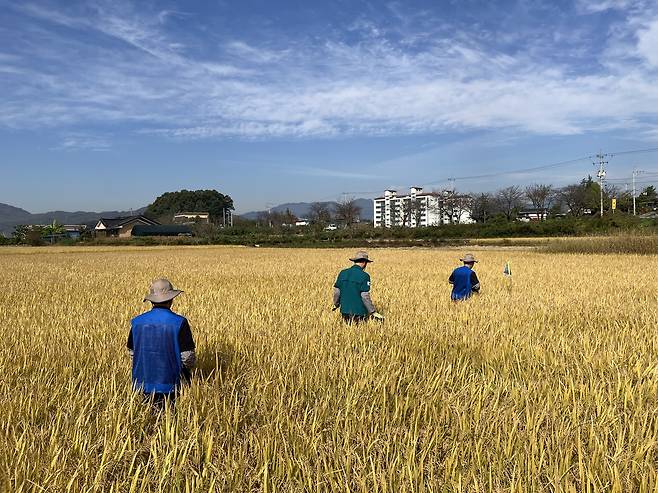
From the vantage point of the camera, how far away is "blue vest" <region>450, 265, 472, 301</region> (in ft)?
27.0

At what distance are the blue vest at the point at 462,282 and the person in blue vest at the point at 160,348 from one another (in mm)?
5814

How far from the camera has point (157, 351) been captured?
3.37 m

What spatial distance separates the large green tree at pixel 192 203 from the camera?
399 ft

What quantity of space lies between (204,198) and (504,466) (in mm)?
126764

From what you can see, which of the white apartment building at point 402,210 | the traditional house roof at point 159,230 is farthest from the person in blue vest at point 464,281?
the white apartment building at point 402,210

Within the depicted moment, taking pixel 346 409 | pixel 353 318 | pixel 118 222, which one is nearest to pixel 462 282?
pixel 353 318

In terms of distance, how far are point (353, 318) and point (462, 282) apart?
116 inches

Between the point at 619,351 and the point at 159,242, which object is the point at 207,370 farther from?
the point at 159,242

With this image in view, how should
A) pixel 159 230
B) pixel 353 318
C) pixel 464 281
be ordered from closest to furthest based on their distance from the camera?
1. pixel 353 318
2. pixel 464 281
3. pixel 159 230

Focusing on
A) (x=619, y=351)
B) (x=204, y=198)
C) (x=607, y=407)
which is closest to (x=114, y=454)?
(x=607, y=407)

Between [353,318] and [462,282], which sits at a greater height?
[462,282]

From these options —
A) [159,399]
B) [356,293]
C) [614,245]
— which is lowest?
[159,399]

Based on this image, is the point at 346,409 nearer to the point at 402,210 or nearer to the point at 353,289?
the point at 353,289

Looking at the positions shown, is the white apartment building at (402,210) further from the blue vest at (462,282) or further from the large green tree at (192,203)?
→ the blue vest at (462,282)
